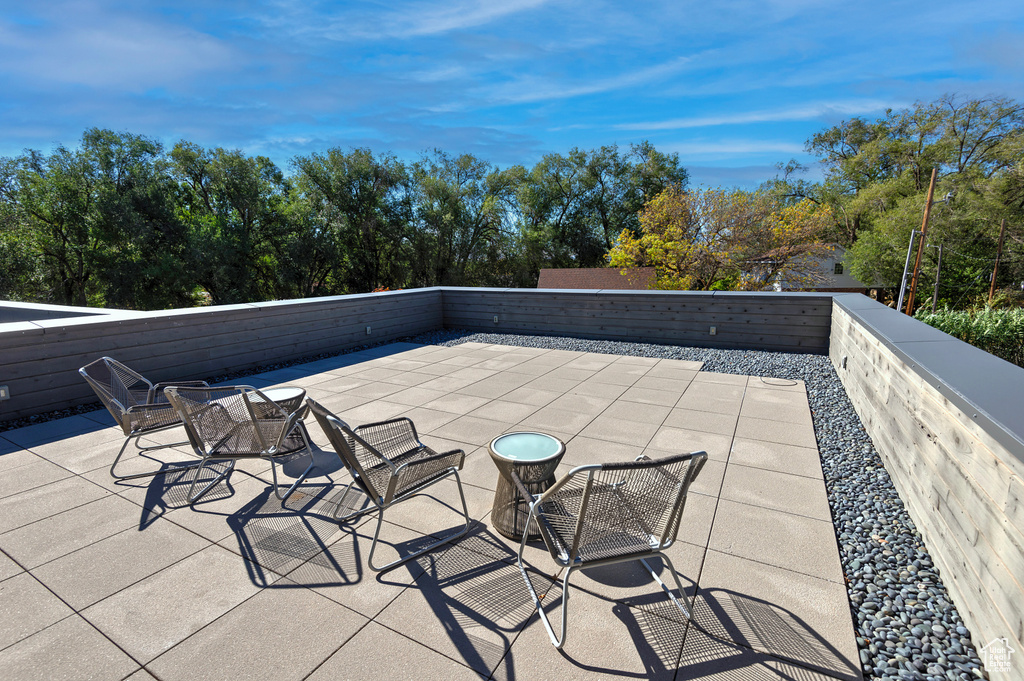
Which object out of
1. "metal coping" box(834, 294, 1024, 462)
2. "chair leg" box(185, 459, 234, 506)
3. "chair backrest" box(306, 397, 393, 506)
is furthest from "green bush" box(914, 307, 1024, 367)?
"chair leg" box(185, 459, 234, 506)

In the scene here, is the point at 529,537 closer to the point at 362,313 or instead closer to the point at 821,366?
the point at 821,366

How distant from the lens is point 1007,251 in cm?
2369

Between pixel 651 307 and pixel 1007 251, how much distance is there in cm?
2854

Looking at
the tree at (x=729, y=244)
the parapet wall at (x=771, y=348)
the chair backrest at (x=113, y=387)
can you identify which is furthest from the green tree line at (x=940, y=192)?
the chair backrest at (x=113, y=387)

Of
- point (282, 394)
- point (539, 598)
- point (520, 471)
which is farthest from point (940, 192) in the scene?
point (282, 394)

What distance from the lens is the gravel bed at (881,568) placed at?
1729 mm

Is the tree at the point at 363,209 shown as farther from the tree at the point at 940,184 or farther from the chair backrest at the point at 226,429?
the tree at the point at 940,184

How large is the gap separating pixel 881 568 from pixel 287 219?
29518 millimetres

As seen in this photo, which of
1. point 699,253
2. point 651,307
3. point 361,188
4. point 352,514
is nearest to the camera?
point 352,514

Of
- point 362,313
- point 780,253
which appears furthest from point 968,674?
point 780,253

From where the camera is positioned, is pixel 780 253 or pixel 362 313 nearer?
pixel 362 313

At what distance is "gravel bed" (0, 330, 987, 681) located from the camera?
68.1 inches

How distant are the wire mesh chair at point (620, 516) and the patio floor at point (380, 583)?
226mm

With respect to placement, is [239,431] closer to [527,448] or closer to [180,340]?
[527,448]
